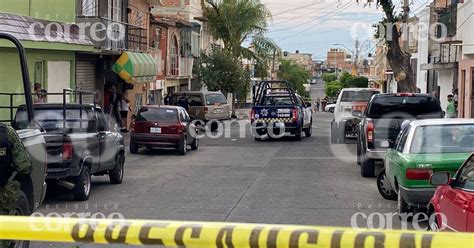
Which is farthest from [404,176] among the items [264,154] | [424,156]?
[264,154]

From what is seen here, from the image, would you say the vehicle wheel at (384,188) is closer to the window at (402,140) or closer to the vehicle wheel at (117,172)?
the window at (402,140)

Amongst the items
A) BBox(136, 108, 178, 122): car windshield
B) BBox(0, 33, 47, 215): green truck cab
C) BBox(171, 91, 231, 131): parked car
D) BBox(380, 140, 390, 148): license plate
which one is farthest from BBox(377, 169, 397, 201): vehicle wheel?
BBox(171, 91, 231, 131): parked car

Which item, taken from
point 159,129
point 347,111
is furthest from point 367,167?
point 347,111

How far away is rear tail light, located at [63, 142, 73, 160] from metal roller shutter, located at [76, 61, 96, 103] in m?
15.5

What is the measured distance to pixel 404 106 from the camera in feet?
58.8

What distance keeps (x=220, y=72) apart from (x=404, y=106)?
34.5 m

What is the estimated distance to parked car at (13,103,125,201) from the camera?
12602mm

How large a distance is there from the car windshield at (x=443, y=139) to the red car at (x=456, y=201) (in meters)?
2.71

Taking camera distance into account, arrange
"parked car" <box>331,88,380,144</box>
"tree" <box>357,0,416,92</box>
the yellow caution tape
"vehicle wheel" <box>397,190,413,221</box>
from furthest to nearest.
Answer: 1. "tree" <box>357,0,416,92</box>
2. "parked car" <box>331,88,380,144</box>
3. "vehicle wheel" <box>397,190,413,221</box>
4. the yellow caution tape

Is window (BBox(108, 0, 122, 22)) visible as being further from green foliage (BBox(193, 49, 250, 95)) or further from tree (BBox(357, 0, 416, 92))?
green foliage (BBox(193, 49, 250, 95))

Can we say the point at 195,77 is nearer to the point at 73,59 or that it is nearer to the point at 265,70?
the point at 265,70

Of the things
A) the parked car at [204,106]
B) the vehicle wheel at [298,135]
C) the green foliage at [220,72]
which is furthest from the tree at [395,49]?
the green foliage at [220,72]

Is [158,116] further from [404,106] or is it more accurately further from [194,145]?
[404,106]

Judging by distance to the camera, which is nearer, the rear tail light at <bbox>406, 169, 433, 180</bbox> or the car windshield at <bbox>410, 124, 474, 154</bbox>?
the rear tail light at <bbox>406, 169, 433, 180</bbox>
